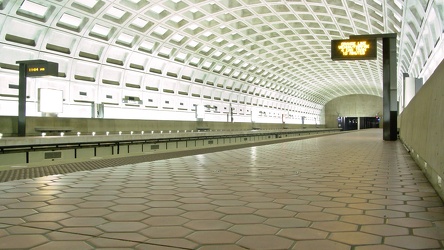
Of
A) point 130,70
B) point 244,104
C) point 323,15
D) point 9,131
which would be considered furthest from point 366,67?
point 9,131

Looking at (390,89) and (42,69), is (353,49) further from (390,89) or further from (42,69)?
(42,69)

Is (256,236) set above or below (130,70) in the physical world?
below

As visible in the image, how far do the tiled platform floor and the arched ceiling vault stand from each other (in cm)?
1245

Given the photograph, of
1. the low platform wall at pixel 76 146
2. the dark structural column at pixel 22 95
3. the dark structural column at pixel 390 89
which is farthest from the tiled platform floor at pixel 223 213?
the dark structural column at pixel 390 89

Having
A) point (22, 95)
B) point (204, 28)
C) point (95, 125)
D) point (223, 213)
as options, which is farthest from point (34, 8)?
point (223, 213)

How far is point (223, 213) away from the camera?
10.9ft

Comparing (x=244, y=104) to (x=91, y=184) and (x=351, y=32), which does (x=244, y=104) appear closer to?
(x=351, y=32)

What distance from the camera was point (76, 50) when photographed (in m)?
24.0

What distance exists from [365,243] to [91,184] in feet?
13.2

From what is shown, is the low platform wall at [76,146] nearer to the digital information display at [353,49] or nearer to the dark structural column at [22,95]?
the dark structural column at [22,95]

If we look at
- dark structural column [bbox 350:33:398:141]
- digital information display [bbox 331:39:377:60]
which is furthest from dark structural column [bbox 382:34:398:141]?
digital information display [bbox 331:39:377:60]

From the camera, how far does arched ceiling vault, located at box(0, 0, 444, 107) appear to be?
2009cm

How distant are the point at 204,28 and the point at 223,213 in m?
27.0

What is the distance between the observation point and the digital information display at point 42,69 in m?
15.0
